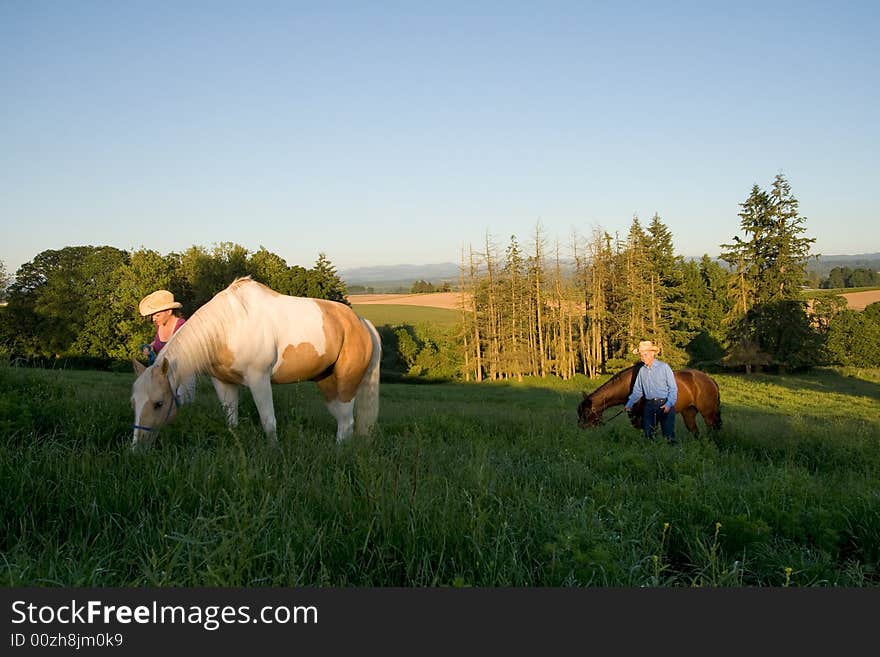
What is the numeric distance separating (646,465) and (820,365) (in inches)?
2145

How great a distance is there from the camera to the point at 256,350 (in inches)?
250

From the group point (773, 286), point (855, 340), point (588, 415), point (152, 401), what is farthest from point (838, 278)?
point (152, 401)

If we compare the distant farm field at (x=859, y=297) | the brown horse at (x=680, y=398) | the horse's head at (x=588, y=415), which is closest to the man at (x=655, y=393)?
the brown horse at (x=680, y=398)

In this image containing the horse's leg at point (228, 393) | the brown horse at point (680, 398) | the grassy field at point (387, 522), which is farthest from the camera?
the brown horse at point (680, 398)

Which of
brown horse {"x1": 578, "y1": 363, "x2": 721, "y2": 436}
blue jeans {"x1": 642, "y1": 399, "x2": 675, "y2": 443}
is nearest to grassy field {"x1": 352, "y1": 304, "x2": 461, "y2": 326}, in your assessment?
brown horse {"x1": 578, "y1": 363, "x2": 721, "y2": 436}

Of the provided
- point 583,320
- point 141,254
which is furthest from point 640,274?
point 141,254

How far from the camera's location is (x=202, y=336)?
19.6 ft

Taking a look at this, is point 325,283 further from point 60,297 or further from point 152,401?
point 152,401

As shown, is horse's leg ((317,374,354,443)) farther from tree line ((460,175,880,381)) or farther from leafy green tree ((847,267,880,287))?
leafy green tree ((847,267,880,287))

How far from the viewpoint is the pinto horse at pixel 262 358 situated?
17.6 feet

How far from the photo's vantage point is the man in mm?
8352

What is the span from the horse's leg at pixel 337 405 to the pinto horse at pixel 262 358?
12mm

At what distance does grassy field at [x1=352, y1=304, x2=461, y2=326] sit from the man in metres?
62.5

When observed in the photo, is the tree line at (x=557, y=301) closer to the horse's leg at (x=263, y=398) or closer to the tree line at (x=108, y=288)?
the tree line at (x=108, y=288)
